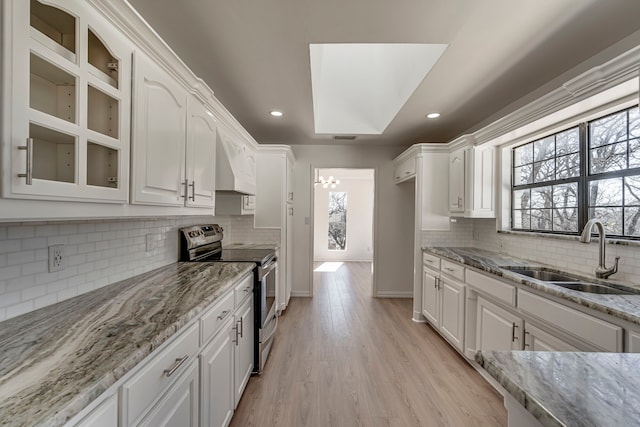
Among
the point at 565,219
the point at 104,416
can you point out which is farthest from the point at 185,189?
the point at 565,219

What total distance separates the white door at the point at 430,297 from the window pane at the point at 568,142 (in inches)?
65.1

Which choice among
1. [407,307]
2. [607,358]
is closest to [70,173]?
[607,358]

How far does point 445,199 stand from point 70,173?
356 centimetres

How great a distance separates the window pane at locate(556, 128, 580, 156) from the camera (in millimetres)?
2344

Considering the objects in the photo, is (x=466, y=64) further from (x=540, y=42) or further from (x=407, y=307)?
(x=407, y=307)

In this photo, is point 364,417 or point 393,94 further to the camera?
point 393,94

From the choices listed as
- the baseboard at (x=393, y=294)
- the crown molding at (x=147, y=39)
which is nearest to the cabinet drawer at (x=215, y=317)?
the crown molding at (x=147, y=39)

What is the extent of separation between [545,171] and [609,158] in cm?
61

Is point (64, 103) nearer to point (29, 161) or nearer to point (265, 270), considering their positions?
point (29, 161)

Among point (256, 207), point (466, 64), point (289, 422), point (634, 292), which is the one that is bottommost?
point (289, 422)

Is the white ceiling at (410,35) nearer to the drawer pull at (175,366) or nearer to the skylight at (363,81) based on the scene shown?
the skylight at (363,81)

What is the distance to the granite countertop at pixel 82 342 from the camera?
605 millimetres

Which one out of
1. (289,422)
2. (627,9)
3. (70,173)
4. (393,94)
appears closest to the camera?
(70,173)

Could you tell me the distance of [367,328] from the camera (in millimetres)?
3289
